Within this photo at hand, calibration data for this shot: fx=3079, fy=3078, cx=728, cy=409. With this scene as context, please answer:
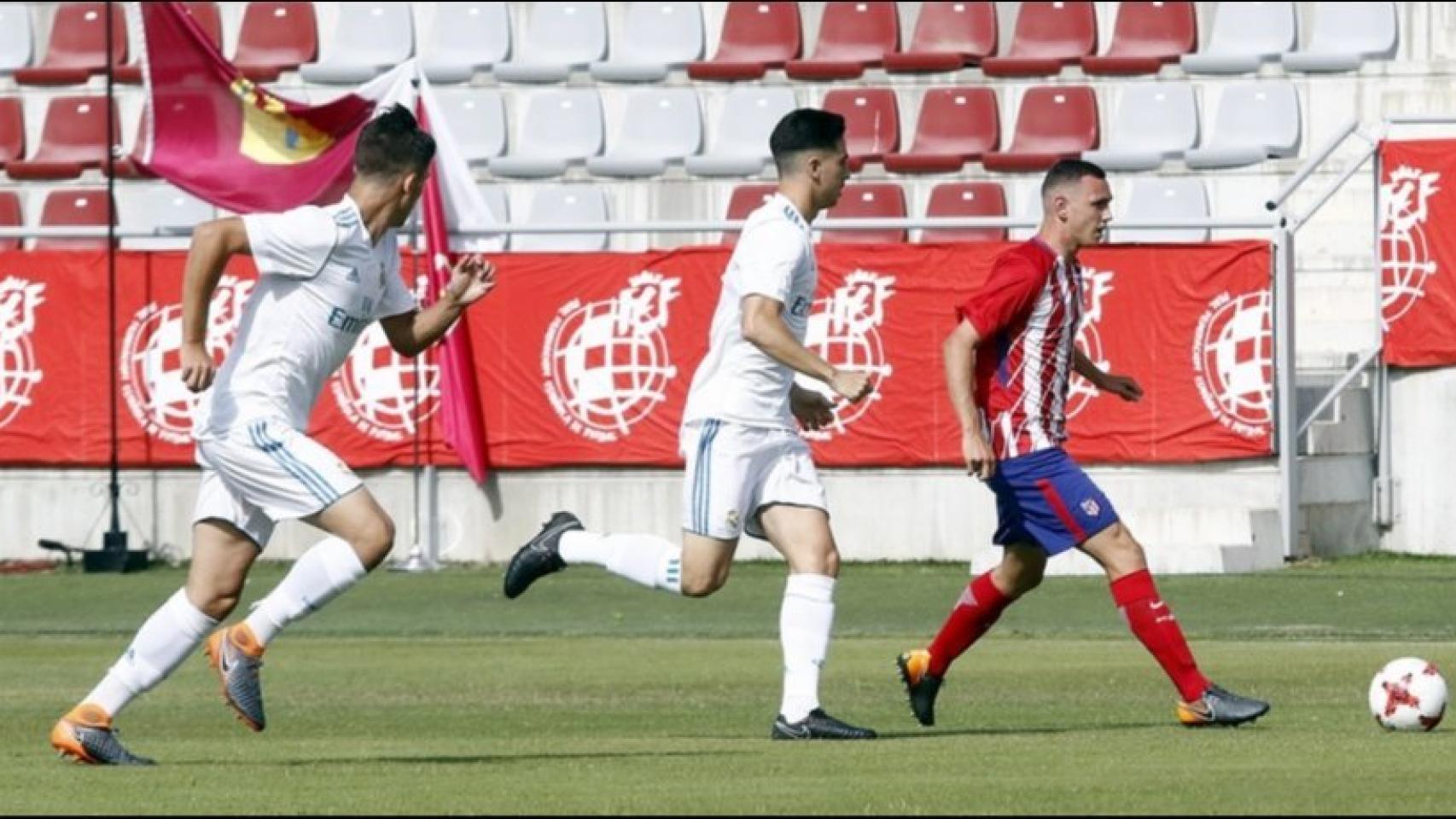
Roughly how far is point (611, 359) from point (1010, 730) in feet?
35.8

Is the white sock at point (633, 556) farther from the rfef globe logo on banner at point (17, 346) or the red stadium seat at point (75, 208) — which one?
the red stadium seat at point (75, 208)

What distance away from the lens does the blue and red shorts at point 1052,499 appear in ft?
37.1

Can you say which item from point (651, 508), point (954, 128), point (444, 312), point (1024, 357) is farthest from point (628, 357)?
point (444, 312)

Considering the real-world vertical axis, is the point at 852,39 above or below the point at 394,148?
above

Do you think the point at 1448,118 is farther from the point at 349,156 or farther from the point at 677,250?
the point at 349,156

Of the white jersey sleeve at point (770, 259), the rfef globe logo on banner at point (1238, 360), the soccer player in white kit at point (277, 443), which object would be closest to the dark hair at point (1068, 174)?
the white jersey sleeve at point (770, 259)

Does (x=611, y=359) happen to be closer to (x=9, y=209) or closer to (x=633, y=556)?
(x=9, y=209)

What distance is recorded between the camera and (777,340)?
1066 cm

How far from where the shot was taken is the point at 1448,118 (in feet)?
69.5

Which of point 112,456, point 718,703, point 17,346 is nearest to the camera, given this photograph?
point 718,703

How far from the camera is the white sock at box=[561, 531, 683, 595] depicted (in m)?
11.1

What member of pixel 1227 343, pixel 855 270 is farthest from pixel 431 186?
pixel 1227 343

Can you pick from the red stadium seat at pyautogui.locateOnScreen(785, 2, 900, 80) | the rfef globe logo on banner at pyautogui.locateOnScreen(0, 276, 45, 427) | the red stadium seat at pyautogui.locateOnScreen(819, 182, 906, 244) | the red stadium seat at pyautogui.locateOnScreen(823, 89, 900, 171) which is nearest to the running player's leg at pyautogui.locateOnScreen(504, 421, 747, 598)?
the rfef globe logo on banner at pyautogui.locateOnScreen(0, 276, 45, 427)

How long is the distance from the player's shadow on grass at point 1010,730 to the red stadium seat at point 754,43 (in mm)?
16262
